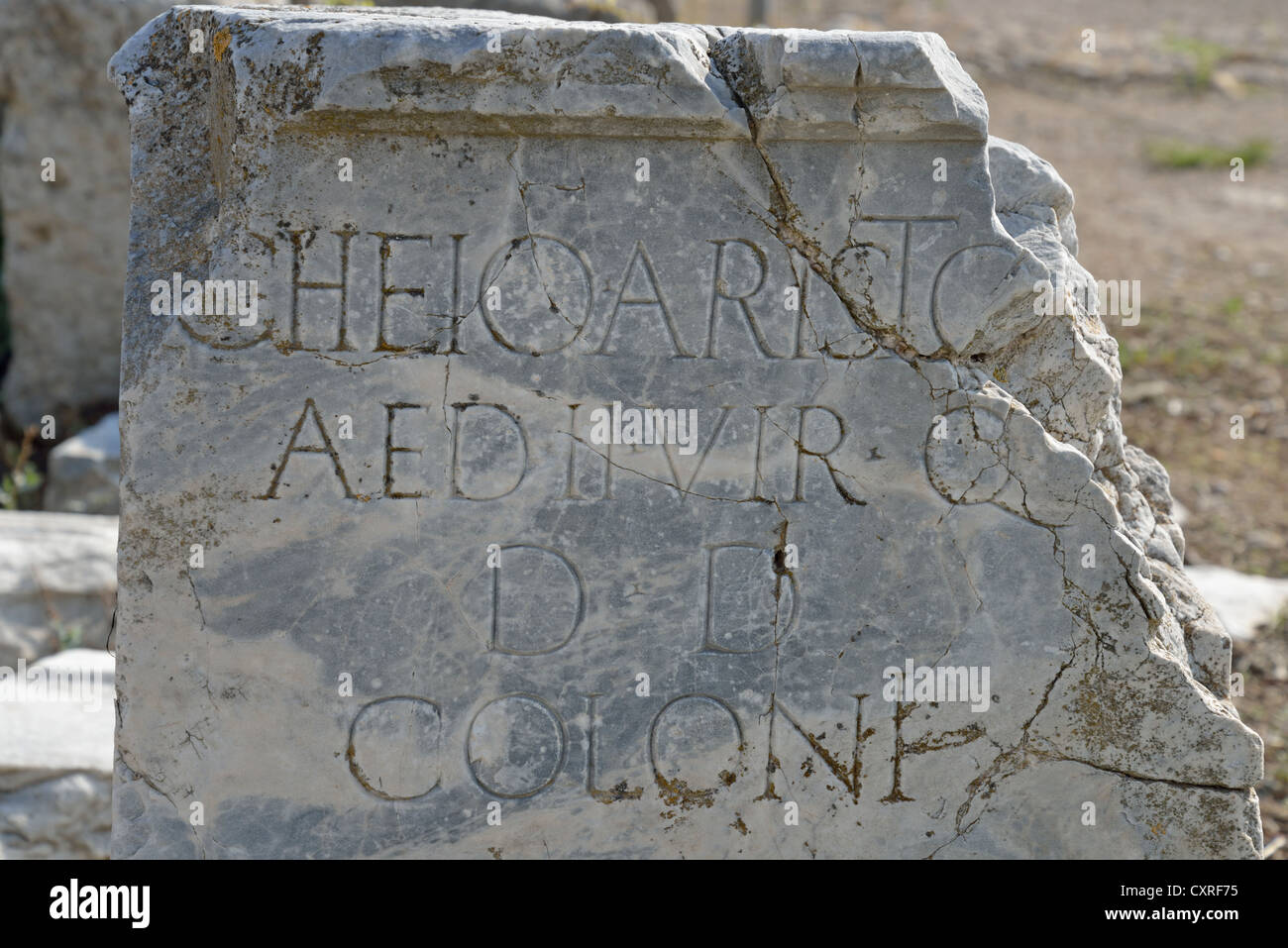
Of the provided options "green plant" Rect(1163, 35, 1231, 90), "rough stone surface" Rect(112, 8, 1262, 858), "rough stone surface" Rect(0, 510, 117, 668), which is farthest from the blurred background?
"green plant" Rect(1163, 35, 1231, 90)

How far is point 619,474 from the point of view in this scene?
2.06 meters

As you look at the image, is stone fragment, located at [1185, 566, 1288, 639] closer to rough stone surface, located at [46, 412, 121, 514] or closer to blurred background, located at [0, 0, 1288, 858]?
blurred background, located at [0, 0, 1288, 858]

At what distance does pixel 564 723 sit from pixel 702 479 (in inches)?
19.7

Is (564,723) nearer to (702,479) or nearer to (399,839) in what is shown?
(399,839)

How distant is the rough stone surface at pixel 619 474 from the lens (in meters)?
1.96

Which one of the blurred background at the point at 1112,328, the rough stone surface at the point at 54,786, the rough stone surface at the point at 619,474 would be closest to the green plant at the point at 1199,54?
the blurred background at the point at 1112,328

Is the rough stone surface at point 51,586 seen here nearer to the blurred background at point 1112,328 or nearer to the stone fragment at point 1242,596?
the blurred background at point 1112,328

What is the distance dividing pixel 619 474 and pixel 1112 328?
408 centimetres

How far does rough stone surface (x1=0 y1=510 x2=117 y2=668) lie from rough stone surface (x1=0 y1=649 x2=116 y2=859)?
1.47 feet

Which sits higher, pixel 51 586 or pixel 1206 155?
pixel 1206 155

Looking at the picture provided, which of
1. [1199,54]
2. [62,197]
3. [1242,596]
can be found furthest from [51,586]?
[1199,54]

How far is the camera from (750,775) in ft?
7.07

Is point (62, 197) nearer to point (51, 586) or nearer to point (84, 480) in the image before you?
point (84, 480)
